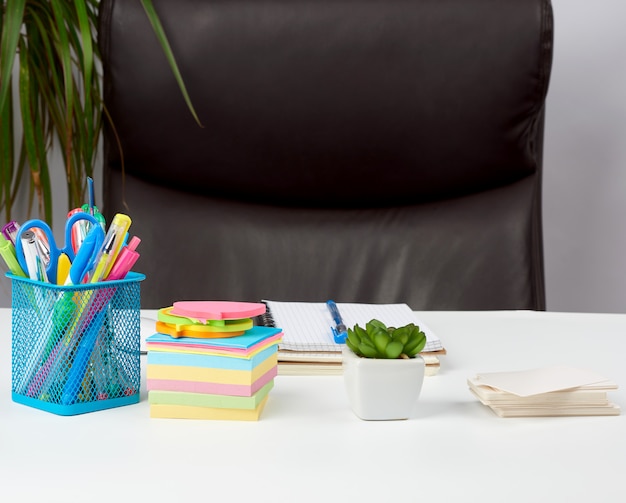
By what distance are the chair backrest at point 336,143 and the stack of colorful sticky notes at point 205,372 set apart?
87cm

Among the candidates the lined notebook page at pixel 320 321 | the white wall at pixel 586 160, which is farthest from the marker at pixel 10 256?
the white wall at pixel 586 160

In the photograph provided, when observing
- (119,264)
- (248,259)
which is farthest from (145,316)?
(248,259)

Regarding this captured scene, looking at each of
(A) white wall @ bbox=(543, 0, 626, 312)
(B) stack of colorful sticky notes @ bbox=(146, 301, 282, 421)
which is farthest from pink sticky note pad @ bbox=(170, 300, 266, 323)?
(A) white wall @ bbox=(543, 0, 626, 312)

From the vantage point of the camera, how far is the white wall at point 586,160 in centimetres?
185

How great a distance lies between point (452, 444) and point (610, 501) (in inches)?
4.8

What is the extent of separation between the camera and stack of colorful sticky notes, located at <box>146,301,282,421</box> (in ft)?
1.94

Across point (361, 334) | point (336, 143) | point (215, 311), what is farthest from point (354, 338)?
point (336, 143)

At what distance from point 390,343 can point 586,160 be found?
1444 mm

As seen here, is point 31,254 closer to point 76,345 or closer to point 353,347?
point 76,345

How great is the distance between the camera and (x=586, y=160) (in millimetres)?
1879

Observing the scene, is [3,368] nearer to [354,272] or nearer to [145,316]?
[145,316]

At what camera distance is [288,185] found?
1.51m

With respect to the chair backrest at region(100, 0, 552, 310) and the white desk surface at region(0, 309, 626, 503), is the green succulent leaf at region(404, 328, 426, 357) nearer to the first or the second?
the white desk surface at region(0, 309, 626, 503)

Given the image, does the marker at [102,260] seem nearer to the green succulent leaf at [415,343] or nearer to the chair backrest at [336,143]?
the green succulent leaf at [415,343]
